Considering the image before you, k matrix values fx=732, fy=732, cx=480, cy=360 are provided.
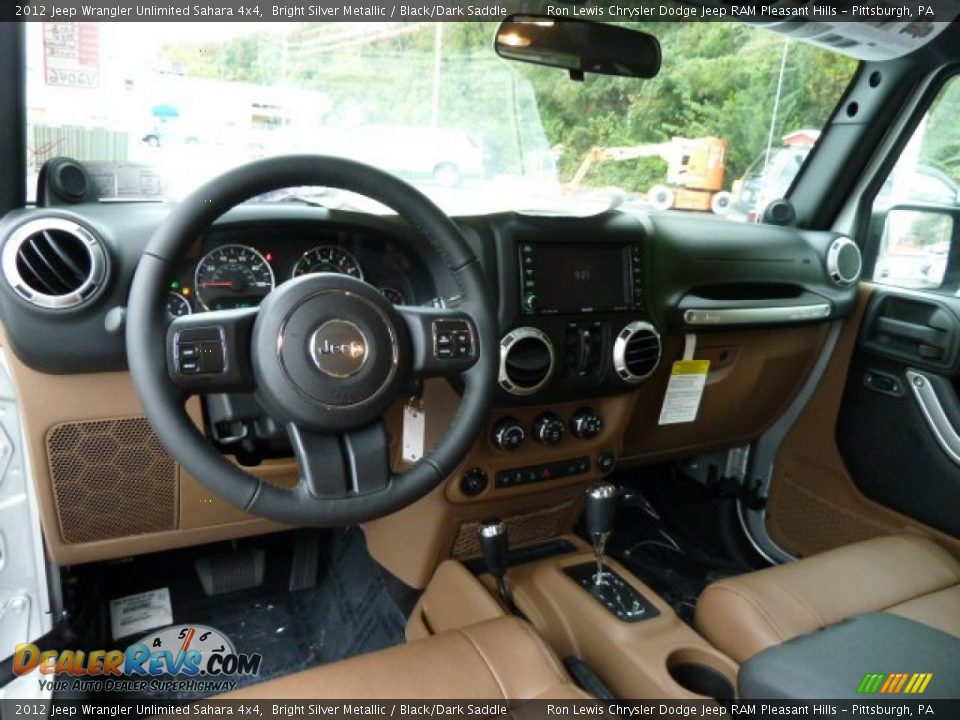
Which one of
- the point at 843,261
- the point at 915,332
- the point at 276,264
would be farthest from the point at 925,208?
the point at 276,264

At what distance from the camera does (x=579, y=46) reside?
176cm

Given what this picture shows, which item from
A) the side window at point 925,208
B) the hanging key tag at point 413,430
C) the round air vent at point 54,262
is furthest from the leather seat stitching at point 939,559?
the round air vent at point 54,262

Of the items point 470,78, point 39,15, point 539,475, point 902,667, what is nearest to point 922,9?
point 470,78

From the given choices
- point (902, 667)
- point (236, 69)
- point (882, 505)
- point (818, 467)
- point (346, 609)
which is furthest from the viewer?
point (818, 467)

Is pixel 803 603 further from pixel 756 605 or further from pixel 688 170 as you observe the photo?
pixel 688 170

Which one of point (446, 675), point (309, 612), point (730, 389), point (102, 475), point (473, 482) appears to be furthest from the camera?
point (730, 389)

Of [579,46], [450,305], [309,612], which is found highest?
[579,46]

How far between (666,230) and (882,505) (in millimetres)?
1102

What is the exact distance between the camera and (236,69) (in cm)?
171

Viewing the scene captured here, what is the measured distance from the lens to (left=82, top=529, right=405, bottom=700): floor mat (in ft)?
6.48

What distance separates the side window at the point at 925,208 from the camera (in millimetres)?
2285

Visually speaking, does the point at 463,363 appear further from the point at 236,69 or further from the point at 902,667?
the point at 236,69

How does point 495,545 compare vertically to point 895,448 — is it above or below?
below

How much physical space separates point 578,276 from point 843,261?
3.67 ft
